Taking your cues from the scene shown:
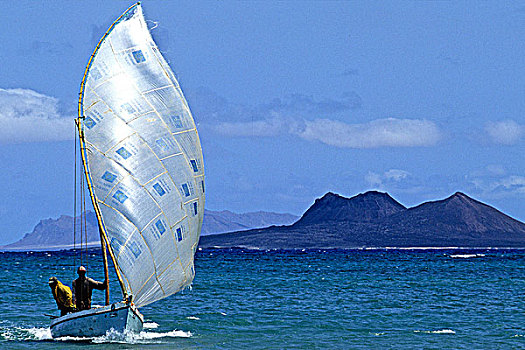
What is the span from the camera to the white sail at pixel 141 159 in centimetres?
2708

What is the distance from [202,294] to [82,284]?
87.4 ft

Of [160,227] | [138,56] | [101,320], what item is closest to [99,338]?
[101,320]

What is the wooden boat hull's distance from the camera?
26.8 m

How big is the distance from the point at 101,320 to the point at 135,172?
17.0 feet

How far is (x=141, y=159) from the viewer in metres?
27.6

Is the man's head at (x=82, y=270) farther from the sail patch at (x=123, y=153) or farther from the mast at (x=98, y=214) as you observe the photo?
the sail patch at (x=123, y=153)

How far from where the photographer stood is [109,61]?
2834 centimetres

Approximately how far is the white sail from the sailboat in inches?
1.4

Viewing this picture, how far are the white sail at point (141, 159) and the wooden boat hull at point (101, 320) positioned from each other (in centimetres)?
68

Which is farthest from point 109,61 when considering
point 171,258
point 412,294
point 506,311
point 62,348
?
point 412,294

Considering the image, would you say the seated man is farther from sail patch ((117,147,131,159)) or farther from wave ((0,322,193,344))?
sail patch ((117,147,131,159))

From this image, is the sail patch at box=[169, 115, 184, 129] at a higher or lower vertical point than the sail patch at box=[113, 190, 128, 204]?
higher

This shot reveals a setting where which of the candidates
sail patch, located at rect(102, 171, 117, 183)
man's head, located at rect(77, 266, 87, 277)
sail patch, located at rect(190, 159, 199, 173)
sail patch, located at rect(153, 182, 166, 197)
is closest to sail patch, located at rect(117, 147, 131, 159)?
sail patch, located at rect(102, 171, 117, 183)

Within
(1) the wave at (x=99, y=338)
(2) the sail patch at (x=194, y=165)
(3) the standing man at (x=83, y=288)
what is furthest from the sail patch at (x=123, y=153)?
(1) the wave at (x=99, y=338)
